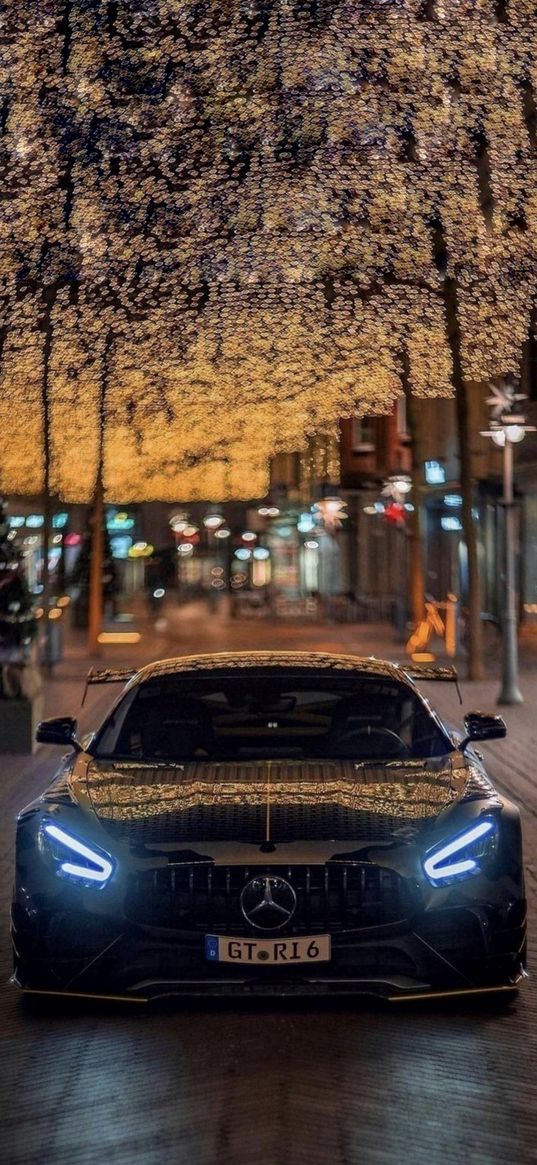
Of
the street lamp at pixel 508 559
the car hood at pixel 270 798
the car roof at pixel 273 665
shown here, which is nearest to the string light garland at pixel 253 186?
the street lamp at pixel 508 559

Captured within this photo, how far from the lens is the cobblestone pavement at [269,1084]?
4664mm

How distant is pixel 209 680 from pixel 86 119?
17.6 m

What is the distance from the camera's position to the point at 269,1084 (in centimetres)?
521

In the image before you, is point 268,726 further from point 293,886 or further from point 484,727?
point 293,886

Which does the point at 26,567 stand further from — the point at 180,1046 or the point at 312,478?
the point at 312,478

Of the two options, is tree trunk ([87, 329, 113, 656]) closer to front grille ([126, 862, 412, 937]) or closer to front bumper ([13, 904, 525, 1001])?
front bumper ([13, 904, 525, 1001])

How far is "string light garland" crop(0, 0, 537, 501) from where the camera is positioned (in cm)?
2294

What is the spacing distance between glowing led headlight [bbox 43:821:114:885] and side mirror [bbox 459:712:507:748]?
6.56ft

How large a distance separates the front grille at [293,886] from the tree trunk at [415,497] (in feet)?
83.3

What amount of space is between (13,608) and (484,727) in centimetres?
1063

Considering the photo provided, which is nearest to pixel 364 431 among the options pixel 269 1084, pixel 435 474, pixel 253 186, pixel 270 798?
pixel 435 474

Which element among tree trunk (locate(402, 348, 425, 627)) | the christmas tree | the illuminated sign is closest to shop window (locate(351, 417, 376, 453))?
the illuminated sign

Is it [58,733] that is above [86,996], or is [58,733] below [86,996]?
above

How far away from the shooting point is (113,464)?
40062 millimetres
